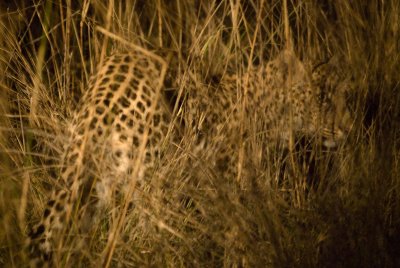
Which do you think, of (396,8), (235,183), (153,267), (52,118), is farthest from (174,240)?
(396,8)

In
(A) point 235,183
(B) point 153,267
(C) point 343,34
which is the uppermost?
(C) point 343,34

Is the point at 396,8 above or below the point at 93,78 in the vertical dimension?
above

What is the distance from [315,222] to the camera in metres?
1.92

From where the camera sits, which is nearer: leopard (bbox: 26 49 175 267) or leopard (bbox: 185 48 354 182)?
leopard (bbox: 26 49 175 267)

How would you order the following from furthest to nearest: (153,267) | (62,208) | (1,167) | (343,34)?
(343,34) → (1,167) → (62,208) → (153,267)

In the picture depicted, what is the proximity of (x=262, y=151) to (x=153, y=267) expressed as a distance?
0.71 meters

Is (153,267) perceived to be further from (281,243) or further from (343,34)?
(343,34)

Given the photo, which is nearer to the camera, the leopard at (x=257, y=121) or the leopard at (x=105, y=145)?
the leopard at (x=105, y=145)

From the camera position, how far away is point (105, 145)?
203 cm

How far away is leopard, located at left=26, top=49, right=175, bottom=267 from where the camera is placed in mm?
1963

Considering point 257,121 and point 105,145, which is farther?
point 257,121

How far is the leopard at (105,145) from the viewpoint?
196 cm

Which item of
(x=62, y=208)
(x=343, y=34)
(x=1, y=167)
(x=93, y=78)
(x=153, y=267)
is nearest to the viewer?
(x=153, y=267)

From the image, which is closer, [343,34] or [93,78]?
[93,78]
